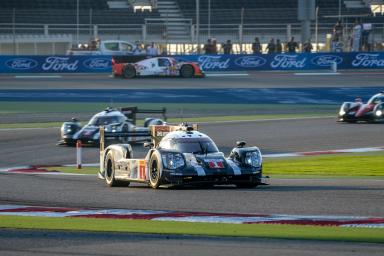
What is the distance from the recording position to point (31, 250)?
11.2 metres

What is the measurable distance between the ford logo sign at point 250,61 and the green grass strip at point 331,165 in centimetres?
3310

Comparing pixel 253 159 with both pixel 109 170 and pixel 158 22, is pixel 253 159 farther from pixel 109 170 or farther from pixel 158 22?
pixel 158 22

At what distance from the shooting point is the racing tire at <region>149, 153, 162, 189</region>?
18.4 metres

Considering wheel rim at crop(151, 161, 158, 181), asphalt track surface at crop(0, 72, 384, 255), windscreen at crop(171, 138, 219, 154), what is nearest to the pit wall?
asphalt track surface at crop(0, 72, 384, 255)

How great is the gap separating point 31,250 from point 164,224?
100.0 inches

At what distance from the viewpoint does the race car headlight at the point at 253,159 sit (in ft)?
60.4

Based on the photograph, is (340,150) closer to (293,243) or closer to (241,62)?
(293,243)

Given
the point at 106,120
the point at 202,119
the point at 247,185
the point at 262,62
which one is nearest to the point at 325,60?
the point at 262,62

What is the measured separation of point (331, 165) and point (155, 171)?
6.42 metres

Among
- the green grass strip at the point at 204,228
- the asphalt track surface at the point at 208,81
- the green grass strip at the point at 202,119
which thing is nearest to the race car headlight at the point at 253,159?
the green grass strip at the point at 204,228

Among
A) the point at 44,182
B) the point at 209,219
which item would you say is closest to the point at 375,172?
the point at 44,182

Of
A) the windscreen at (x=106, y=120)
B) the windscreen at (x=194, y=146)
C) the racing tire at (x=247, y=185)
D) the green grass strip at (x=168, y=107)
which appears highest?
the windscreen at (x=194, y=146)

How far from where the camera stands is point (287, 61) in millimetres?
60094

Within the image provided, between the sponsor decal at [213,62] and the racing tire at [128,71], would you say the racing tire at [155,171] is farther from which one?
the sponsor decal at [213,62]
